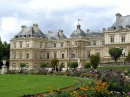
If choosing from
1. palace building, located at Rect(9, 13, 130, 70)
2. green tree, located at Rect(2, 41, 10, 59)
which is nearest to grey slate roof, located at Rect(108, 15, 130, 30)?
palace building, located at Rect(9, 13, 130, 70)

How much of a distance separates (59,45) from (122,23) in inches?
902

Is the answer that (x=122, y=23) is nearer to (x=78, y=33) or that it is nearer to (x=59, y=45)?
(x=78, y=33)

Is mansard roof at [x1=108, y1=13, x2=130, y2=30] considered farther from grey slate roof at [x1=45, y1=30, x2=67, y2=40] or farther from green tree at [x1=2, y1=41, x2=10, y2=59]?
green tree at [x1=2, y1=41, x2=10, y2=59]

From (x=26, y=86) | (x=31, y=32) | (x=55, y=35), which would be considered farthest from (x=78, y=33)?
(x=26, y=86)

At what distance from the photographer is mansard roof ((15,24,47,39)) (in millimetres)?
76562

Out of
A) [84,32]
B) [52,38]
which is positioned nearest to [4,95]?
[84,32]

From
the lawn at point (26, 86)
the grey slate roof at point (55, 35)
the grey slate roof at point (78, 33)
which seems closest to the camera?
the lawn at point (26, 86)

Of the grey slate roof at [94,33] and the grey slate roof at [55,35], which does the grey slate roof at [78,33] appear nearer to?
the grey slate roof at [94,33]

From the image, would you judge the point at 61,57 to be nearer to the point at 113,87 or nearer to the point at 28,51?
the point at 28,51

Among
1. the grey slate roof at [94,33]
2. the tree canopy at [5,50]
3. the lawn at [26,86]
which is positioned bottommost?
the lawn at [26,86]

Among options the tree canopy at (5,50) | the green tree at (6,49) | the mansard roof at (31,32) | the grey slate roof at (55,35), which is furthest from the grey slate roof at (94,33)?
the green tree at (6,49)

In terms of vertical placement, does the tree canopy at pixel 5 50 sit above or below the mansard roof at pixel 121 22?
below

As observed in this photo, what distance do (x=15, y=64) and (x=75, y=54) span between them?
1826cm

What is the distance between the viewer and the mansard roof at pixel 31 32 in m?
76.6
